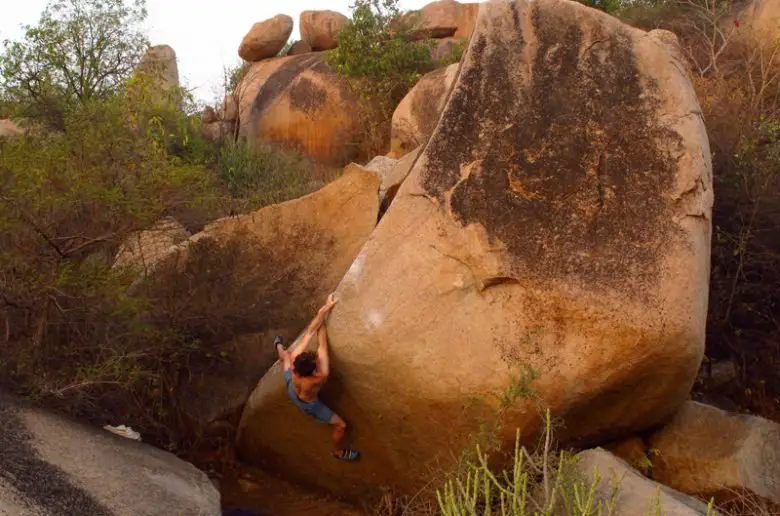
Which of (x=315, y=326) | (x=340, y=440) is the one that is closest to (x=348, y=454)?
(x=340, y=440)

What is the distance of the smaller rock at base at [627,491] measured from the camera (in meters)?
3.65

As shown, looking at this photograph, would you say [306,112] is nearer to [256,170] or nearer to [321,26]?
[321,26]

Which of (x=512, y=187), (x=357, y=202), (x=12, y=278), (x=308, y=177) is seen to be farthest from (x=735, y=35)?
(x=12, y=278)

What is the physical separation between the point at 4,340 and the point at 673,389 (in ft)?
11.7

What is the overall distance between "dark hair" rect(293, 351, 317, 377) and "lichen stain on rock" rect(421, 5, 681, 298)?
1.13 metres

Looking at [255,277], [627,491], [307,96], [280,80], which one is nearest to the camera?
[627,491]

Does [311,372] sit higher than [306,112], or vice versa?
[306,112]

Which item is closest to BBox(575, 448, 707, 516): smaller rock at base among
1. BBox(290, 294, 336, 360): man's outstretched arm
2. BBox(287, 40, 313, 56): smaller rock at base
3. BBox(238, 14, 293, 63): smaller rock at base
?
BBox(290, 294, 336, 360): man's outstretched arm

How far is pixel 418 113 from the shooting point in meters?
10.4

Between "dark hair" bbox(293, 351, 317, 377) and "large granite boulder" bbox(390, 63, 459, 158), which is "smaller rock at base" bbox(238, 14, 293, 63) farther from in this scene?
"dark hair" bbox(293, 351, 317, 377)

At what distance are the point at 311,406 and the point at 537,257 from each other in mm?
1569

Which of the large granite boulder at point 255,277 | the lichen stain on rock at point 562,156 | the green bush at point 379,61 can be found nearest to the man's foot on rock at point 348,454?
the large granite boulder at point 255,277

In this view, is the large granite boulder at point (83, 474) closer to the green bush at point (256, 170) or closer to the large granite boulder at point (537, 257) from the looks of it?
the large granite boulder at point (537, 257)

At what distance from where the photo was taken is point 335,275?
20.7ft
